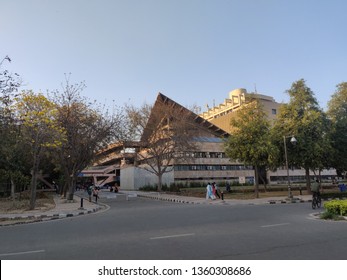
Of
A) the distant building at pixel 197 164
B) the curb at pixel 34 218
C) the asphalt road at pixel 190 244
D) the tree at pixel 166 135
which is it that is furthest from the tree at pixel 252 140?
the asphalt road at pixel 190 244

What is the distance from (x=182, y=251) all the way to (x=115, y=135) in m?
25.7

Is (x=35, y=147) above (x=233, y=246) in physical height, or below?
above

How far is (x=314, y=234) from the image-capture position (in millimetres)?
9031

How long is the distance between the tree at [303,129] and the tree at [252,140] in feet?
8.00

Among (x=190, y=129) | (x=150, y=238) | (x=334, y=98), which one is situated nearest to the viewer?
(x=150, y=238)

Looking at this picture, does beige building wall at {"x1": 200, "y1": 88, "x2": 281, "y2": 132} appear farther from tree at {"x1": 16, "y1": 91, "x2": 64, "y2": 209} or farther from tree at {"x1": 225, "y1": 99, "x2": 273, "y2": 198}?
tree at {"x1": 16, "y1": 91, "x2": 64, "y2": 209}

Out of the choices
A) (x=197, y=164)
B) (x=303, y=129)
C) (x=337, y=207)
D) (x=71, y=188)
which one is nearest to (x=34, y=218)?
(x=71, y=188)

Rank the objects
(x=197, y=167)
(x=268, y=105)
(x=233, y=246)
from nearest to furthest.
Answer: (x=233, y=246)
(x=197, y=167)
(x=268, y=105)

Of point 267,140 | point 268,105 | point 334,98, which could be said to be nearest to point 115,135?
point 267,140

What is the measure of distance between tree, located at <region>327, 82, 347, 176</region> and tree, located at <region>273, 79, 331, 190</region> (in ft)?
4.44

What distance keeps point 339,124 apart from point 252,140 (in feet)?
34.6

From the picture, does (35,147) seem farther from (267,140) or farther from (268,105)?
A: (268,105)

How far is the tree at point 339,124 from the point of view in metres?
31.8

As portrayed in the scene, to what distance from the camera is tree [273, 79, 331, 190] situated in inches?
1162
